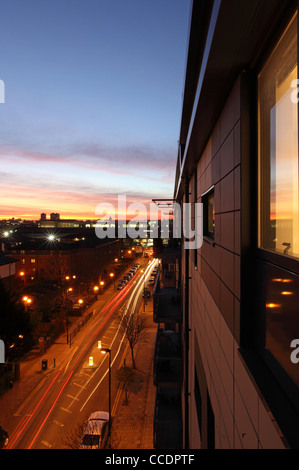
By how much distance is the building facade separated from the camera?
2002 millimetres

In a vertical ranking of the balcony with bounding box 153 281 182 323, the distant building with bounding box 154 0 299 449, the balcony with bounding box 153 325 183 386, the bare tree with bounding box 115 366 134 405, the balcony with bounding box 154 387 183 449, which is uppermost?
the distant building with bounding box 154 0 299 449

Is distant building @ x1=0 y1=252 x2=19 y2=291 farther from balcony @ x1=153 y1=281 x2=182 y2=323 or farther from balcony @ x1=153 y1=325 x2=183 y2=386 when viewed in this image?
balcony @ x1=153 y1=325 x2=183 y2=386

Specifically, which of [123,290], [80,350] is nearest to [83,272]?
[123,290]

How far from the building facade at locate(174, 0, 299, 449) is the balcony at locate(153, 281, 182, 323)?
33.4 feet

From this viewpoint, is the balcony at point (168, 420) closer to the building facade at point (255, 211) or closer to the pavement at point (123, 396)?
the pavement at point (123, 396)

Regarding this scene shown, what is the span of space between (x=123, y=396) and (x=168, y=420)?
5.02 m

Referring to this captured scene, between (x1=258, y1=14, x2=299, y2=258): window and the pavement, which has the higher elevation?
(x1=258, y1=14, x2=299, y2=258): window

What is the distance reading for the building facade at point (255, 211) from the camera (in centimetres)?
200

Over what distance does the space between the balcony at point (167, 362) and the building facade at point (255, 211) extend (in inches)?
386

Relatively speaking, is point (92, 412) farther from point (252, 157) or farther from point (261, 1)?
point (261, 1)

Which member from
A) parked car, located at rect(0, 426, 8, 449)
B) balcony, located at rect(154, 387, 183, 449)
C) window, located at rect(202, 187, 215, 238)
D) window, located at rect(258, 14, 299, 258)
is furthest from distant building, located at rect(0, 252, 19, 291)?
window, located at rect(258, 14, 299, 258)

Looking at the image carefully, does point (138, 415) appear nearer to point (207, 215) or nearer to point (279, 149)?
point (207, 215)

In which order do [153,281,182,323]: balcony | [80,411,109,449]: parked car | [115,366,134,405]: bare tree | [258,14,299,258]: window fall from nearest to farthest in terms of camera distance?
[258,14,299,258]: window < [80,411,109,449]: parked car < [153,281,182,323]: balcony < [115,366,134,405]: bare tree

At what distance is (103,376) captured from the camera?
63.9 ft
